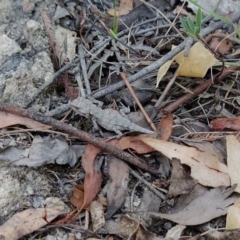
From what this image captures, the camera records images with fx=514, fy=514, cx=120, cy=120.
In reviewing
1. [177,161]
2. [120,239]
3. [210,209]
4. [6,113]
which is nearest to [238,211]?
[210,209]

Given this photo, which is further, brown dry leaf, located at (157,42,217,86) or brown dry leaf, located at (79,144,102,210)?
brown dry leaf, located at (157,42,217,86)

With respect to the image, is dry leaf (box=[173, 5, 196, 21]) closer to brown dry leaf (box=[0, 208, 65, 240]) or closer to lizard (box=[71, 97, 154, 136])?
lizard (box=[71, 97, 154, 136])

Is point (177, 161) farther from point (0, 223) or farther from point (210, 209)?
point (0, 223)

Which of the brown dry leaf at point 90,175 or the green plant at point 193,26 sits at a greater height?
the green plant at point 193,26

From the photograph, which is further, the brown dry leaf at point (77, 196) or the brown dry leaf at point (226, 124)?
the brown dry leaf at point (226, 124)

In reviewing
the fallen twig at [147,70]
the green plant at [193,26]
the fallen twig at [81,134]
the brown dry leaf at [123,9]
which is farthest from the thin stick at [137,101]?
the brown dry leaf at [123,9]

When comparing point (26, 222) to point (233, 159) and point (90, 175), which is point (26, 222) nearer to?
point (90, 175)

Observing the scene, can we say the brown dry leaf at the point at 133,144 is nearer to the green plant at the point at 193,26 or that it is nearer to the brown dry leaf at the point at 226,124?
the brown dry leaf at the point at 226,124

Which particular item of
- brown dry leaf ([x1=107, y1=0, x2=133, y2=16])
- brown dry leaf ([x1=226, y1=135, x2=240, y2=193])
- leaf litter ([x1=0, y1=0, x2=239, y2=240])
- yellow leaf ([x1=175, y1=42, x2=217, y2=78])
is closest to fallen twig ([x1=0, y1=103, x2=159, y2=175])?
leaf litter ([x1=0, y1=0, x2=239, y2=240])

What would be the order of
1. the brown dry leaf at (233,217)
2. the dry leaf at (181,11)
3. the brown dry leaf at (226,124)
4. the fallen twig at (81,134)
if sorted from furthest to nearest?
1. the dry leaf at (181,11)
2. the brown dry leaf at (226,124)
3. the fallen twig at (81,134)
4. the brown dry leaf at (233,217)
